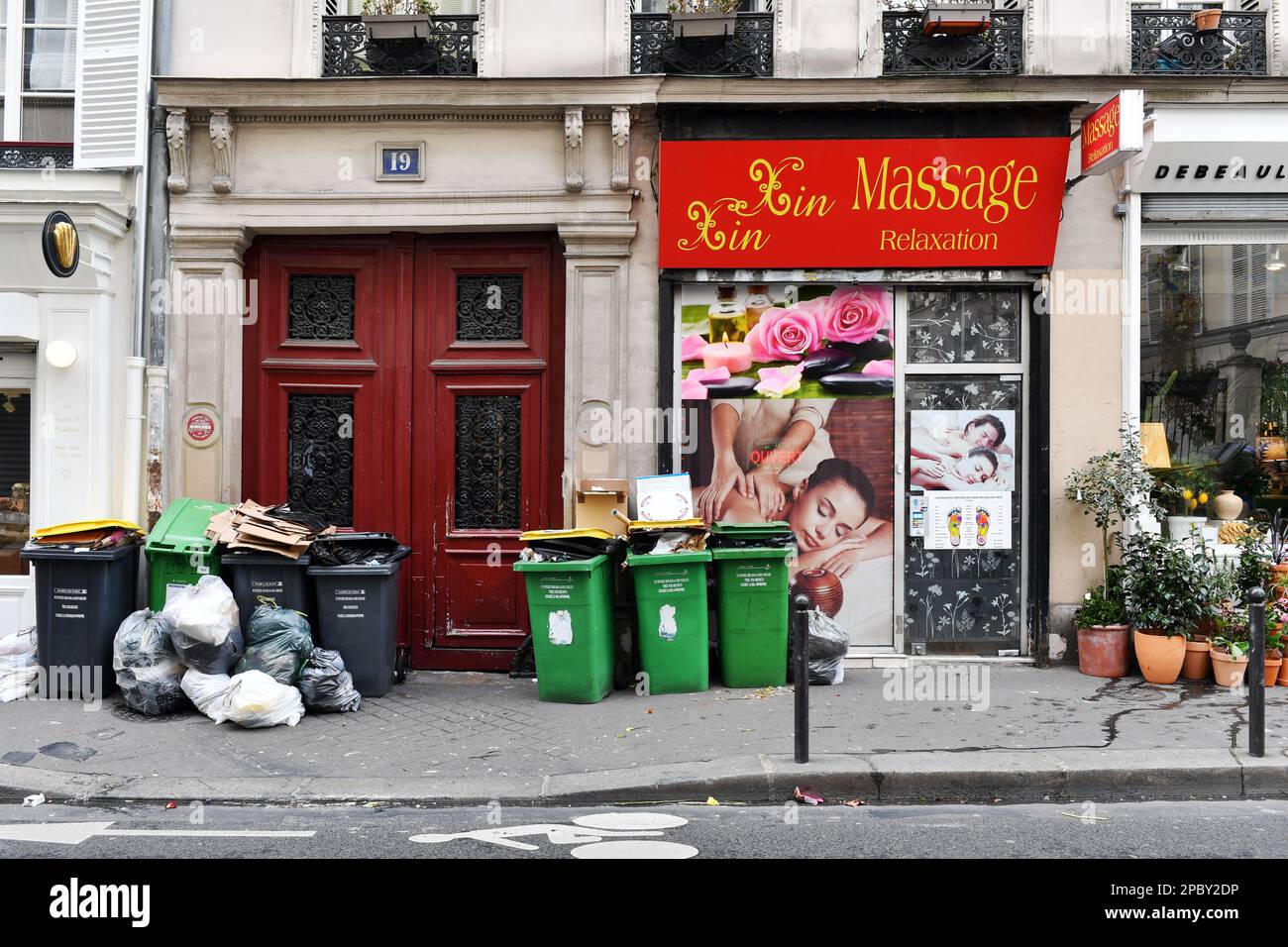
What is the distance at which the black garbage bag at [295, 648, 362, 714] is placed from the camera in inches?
285

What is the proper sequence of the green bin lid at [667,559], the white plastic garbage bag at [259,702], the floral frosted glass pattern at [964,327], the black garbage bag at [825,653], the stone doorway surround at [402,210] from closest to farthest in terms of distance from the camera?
the white plastic garbage bag at [259,702] < the green bin lid at [667,559] < the black garbage bag at [825,653] < the stone doorway surround at [402,210] < the floral frosted glass pattern at [964,327]

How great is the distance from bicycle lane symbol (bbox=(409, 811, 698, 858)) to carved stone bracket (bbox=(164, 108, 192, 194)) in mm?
6114

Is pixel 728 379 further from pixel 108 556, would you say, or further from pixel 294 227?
pixel 108 556

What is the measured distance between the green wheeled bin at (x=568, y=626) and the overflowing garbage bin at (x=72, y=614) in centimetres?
298

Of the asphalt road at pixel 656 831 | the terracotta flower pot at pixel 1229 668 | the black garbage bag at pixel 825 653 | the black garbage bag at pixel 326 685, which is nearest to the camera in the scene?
the asphalt road at pixel 656 831

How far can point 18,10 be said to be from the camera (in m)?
8.88

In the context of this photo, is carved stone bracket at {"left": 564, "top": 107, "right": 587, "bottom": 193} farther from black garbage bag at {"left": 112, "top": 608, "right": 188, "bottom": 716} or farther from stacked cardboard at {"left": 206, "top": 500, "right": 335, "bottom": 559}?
black garbage bag at {"left": 112, "top": 608, "right": 188, "bottom": 716}

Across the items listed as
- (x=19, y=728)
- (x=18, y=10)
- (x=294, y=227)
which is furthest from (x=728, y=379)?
(x=18, y=10)

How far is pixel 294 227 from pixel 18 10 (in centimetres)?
295

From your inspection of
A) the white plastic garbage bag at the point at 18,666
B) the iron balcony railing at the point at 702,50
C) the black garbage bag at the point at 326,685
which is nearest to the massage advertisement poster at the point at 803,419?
the iron balcony railing at the point at 702,50

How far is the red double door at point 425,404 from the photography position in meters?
8.98

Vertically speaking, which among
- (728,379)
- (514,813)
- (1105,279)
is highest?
(1105,279)

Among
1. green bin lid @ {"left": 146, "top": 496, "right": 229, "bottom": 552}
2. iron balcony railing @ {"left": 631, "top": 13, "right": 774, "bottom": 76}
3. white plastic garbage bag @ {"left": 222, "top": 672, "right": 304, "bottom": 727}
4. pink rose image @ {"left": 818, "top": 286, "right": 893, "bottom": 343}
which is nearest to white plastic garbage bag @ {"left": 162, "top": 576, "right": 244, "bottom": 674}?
white plastic garbage bag @ {"left": 222, "top": 672, "right": 304, "bottom": 727}

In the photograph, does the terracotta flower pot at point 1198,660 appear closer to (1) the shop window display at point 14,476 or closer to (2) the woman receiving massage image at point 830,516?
(2) the woman receiving massage image at point 830,516
